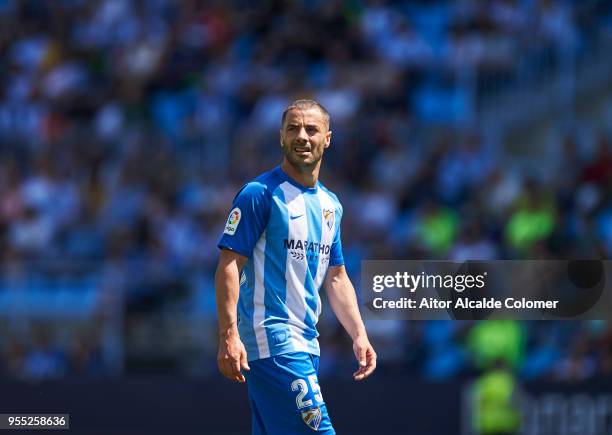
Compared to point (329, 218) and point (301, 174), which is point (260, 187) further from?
point (329, 218)

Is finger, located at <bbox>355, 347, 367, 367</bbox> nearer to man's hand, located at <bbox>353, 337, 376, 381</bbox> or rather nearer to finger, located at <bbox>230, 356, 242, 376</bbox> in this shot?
man's hand, located at <bbox>353, 337, 376, 381</bbox>

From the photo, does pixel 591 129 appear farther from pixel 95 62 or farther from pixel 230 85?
pixel 95 62

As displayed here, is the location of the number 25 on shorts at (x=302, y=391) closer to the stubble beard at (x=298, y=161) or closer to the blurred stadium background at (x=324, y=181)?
the stubble beard at (x=298, y=161)

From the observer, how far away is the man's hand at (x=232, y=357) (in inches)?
256

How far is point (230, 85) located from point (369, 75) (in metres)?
2.12

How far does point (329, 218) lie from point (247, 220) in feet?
2.01

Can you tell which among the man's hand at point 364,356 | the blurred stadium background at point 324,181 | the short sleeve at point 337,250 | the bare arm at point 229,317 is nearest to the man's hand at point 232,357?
the bare arm at point 229,317

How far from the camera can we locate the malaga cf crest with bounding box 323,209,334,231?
23.9ft

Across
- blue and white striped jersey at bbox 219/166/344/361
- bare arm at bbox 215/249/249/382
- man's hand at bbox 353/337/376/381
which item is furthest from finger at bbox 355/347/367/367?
bare arm at bbox 215/249/249/382

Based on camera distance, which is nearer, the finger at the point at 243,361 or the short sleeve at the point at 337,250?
the finger at the point at 243,361

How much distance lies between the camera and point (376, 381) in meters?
15.3

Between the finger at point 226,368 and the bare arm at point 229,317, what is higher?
the bare arm at point 229,317

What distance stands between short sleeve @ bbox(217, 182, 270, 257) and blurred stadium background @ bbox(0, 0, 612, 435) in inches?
315

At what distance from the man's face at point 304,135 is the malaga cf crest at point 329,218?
33 cm
